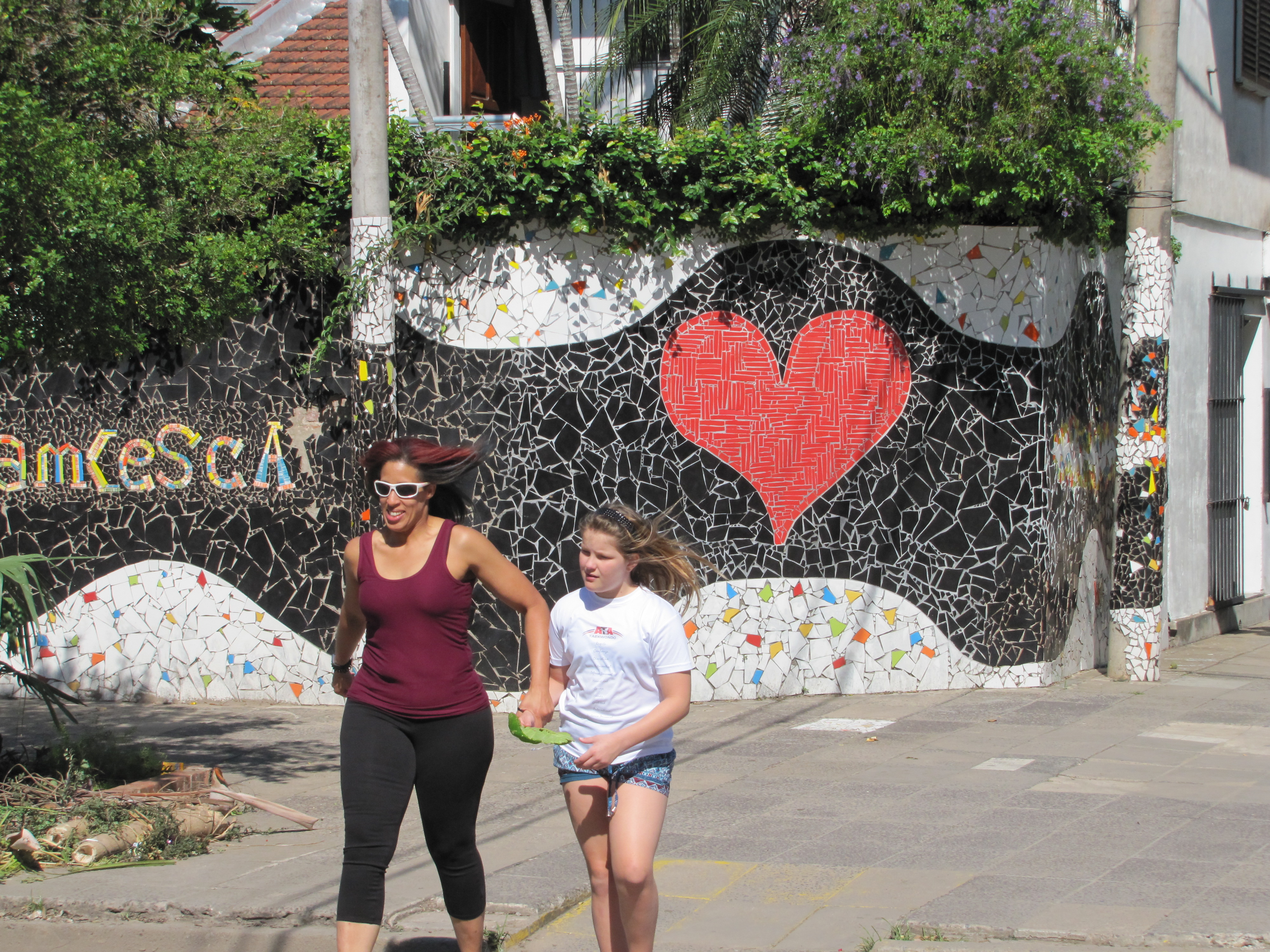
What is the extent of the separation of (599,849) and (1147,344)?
719 cm

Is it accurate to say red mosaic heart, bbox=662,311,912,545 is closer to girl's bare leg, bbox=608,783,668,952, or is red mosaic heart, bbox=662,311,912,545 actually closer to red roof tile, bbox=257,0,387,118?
girl's bare leg, bbox=608,783,668,952

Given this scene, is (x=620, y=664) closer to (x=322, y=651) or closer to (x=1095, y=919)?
(x=1095, y=919)

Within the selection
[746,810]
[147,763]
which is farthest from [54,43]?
[746,810]

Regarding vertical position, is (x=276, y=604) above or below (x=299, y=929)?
above

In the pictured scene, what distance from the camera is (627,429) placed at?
367 inches

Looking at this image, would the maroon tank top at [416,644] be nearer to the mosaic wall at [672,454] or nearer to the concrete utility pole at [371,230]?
the concrete utility pole at [371,230]

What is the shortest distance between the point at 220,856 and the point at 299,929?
1.09 metres

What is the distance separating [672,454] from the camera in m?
9.35

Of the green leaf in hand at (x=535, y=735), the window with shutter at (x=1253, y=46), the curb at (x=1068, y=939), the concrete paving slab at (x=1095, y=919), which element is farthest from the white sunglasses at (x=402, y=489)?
the window with shutter at (x=1253, y=46)

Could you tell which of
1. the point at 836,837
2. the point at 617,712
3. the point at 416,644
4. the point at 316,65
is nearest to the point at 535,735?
the point at 617,712

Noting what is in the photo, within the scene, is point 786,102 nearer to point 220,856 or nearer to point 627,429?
point 627,429

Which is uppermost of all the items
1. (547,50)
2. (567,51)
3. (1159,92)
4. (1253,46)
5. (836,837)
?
(1253,46)

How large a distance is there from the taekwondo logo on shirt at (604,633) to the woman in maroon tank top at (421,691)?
218mm

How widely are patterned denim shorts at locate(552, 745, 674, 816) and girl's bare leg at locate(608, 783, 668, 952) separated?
0.02m
